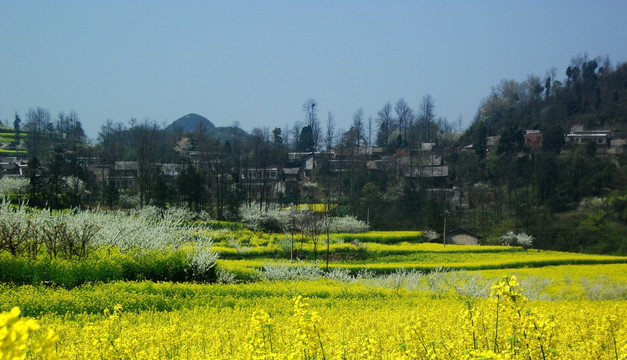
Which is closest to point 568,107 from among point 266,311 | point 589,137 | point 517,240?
point 589,137

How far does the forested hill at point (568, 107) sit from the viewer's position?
61.4 meters

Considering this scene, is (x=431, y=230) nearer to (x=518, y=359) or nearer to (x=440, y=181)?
(x=440, y=181)

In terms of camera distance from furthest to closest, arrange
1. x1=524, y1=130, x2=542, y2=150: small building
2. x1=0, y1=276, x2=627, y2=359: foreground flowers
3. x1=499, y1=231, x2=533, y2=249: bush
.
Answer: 1. x1=524, y1=130, x2=542, y2=150: small building
2. x1=499, y1=231, x2=533, y2=249: bush
3. x1=0, y1=276, x2=627, y2=359: foreground flowers

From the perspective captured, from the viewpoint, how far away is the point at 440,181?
55938 millimetres

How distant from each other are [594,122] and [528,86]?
72.9 feet

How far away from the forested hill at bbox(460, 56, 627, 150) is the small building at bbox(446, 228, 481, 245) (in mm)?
23917

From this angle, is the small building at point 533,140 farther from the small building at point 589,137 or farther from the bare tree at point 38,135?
the bare tree at point 38,135

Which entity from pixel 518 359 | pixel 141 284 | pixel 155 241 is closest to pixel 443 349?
pixel 518 359

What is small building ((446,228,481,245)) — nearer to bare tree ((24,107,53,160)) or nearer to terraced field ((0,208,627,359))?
terraced field ((0,208,627,359))

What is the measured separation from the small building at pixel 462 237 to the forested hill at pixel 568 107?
23917mm

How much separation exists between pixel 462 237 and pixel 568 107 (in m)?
43.1

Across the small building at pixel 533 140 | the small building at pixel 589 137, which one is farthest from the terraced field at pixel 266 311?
the small building at pixel 589 137

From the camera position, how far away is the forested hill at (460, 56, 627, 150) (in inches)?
2418

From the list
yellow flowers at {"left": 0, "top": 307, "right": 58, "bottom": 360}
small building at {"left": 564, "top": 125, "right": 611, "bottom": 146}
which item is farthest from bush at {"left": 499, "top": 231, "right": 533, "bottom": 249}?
yellow flowers at {"left": 0, "top": 307, "right": 58, "bottom": 360}
